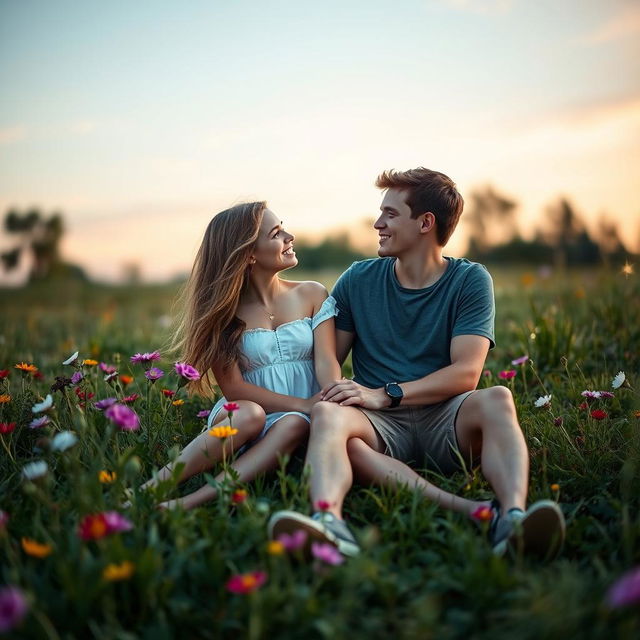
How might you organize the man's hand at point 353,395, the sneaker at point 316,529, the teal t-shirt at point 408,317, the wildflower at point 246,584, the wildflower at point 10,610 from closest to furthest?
the wildflower at point 10,610, the wildflower at point 246,584, the sneaker at point 316,529, the man's hand at point 353,395, the teal t-shirt at point 408,317

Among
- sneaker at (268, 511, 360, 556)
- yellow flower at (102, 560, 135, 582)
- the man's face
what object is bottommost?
sneaker at (268, 511, 360, 556)

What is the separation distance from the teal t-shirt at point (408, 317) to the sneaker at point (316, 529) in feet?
3.36

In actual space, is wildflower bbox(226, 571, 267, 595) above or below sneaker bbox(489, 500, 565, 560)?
above

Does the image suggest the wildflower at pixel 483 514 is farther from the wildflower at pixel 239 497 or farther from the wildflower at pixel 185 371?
the wildflower at pixel 185 371

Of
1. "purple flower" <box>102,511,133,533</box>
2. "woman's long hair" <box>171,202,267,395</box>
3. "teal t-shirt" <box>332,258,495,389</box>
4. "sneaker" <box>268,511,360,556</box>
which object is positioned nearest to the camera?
"purple flower" <box>102,511,133,533</box>

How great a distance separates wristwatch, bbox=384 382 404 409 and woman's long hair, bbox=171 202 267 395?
0.70 m

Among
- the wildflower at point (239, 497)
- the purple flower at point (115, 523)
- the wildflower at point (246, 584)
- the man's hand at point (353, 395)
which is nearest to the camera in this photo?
the wildflower at point (246, 584)

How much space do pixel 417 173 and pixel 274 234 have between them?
71 cm

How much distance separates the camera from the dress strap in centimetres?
307

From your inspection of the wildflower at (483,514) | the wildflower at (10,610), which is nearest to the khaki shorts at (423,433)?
the wildflower at (483,514)

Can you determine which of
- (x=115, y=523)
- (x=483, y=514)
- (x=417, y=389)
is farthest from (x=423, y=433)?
(x=115, y=523)

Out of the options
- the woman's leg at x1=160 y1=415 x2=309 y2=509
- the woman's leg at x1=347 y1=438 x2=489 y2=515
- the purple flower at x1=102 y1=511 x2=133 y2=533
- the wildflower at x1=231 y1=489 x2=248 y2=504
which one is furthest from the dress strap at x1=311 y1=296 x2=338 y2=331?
the purple flower at x1=102 y1=511 x2=133 y2=533

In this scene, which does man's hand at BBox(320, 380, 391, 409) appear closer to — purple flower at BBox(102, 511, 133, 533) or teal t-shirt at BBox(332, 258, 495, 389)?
teal t-shirt at BBox(332, 258, 495, 389)

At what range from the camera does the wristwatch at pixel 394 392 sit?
276 cm
